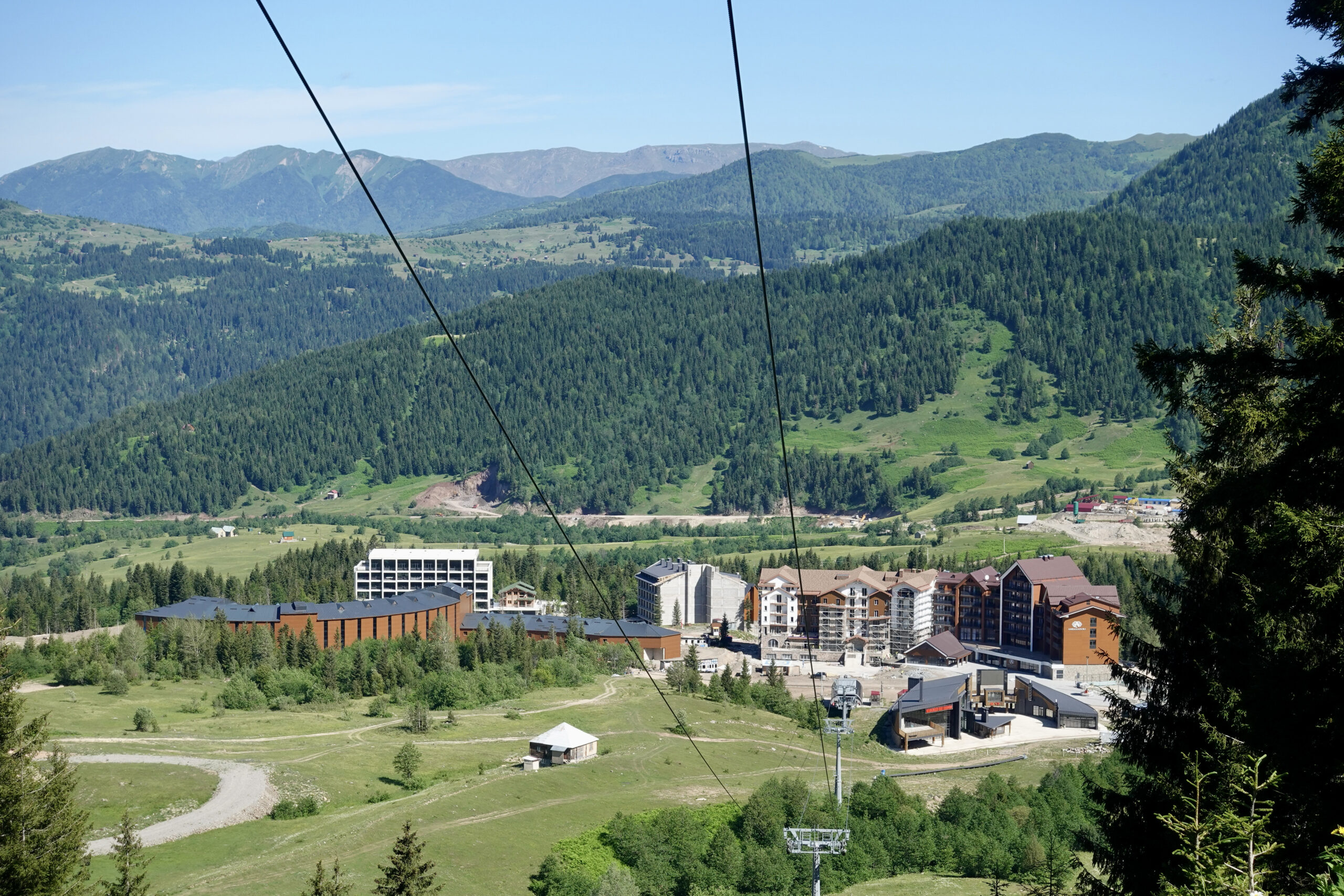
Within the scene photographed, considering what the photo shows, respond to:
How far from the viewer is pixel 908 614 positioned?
139125 millimetres

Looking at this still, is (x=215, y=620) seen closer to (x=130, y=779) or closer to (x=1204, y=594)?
(x=130, y=779)

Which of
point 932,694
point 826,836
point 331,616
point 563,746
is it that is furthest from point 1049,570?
point 826,836

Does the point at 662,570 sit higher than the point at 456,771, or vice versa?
the point at 456,771

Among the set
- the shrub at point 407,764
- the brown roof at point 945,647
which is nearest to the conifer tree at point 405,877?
the shrub at point 407,764

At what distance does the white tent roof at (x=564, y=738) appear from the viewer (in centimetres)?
8144

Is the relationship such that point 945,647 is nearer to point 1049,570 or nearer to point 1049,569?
point 1049,570

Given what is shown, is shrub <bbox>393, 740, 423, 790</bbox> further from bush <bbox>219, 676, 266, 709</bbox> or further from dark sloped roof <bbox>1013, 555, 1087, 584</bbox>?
dark sloped roof <bbox>1013, 555, 1087, 584</bbox>

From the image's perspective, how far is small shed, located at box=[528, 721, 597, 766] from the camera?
8081cm

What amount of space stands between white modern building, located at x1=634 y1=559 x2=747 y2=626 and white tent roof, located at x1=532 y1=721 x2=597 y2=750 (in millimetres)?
66561

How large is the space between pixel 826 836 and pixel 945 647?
72.4 m

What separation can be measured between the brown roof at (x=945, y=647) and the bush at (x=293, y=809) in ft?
258

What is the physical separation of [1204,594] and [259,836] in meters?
50.2

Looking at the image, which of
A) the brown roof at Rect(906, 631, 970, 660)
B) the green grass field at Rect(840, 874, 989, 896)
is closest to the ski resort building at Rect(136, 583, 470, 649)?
the brown roof at Rect(906, 631, 970, 660)

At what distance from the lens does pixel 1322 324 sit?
16.3 m
